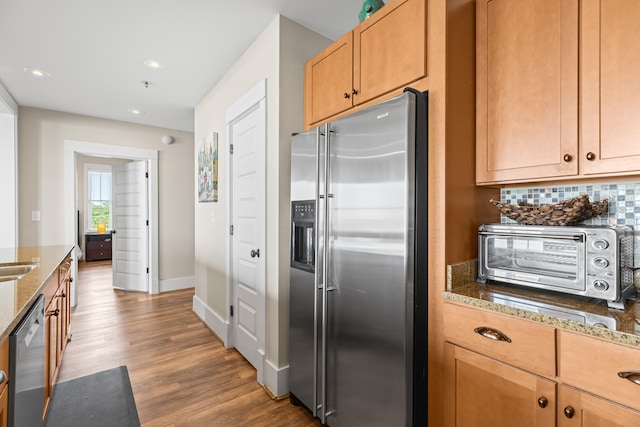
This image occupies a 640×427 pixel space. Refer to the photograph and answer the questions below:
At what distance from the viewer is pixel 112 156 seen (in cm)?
455

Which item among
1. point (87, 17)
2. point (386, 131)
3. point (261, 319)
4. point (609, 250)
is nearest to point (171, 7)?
point (87, 17)

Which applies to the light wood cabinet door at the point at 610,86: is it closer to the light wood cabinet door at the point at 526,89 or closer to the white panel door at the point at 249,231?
the light wood cabinet door at the point at 526,89

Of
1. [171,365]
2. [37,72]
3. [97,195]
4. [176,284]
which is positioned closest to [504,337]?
[171,365]

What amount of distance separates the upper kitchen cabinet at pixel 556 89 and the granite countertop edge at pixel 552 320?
0.60m

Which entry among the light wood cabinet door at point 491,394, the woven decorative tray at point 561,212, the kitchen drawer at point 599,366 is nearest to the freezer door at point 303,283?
the light wood cabinet door at point 491,394

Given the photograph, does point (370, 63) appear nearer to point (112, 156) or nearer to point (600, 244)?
point (600, 244)

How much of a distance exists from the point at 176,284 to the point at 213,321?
206 centimetres

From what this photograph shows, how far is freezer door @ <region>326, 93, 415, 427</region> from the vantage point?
4.42 feet

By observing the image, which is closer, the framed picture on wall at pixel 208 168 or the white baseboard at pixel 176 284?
the framed picture on wall at pixel 208 168

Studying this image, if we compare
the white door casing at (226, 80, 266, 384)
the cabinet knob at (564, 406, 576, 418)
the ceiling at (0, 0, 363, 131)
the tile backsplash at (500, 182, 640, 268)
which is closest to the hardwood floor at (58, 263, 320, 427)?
the white door casing at (226, 80, 266, 384)

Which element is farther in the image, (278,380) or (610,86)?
(278,380)

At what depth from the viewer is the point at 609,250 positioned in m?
1.14

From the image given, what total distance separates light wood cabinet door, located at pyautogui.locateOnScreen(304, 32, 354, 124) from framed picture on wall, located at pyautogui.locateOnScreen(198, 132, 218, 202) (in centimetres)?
154

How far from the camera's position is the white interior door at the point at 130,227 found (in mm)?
4820
